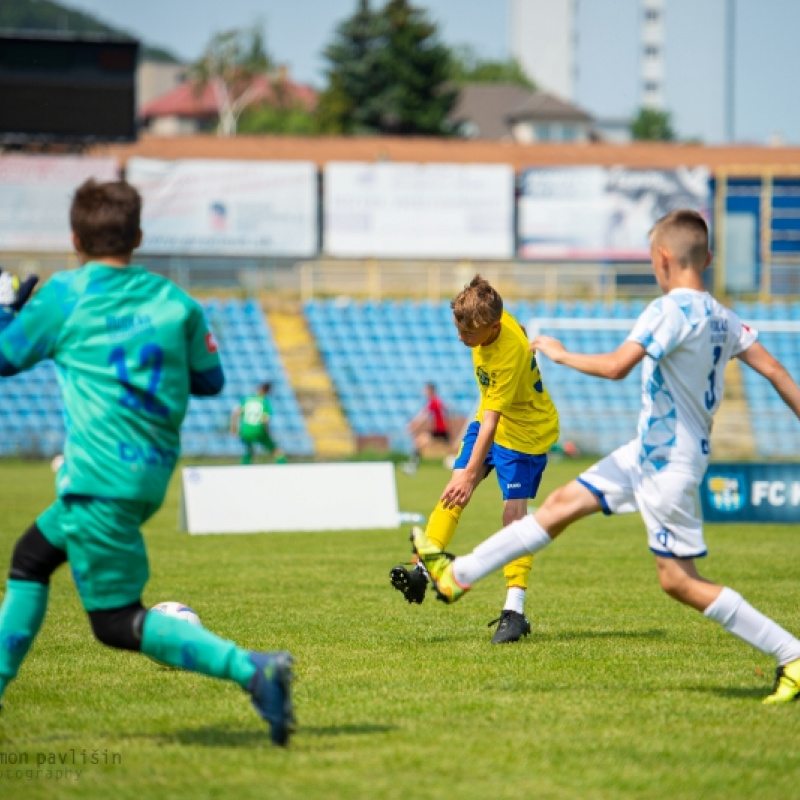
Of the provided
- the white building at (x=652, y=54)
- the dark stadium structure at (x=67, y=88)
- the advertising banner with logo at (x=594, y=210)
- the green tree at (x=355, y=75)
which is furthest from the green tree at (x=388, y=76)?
the white building at (x=652, y=54)

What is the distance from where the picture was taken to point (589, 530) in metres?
15.4

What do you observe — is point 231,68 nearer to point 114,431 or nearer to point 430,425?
point 430,425

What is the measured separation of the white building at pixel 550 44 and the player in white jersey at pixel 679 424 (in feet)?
348

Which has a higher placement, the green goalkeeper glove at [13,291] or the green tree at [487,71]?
the green tree at [487,71]

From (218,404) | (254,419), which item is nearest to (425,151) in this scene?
(218,404)

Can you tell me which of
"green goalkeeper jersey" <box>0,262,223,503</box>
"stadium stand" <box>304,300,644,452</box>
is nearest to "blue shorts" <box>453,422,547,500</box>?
"green goalkeeper jersey" <box>0,262,223,503</box>

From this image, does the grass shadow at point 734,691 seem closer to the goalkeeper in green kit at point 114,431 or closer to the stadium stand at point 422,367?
the goalkeeper in green kit at point 114,431

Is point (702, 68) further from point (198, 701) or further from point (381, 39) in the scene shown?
point (198, 701)

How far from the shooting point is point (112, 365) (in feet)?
15.4

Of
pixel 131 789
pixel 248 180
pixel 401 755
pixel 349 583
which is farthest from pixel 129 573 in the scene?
pixel 248 180

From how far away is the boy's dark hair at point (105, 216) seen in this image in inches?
186

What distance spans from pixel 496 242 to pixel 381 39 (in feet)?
92.3

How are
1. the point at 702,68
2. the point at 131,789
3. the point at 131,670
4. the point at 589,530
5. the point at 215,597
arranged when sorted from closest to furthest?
1. the point at 131,789
2. the point at 131,670
3. the point at 215,597
4. the point at 589,530
5. the point at 702,68

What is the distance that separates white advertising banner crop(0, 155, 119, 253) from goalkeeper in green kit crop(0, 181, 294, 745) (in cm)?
3379
